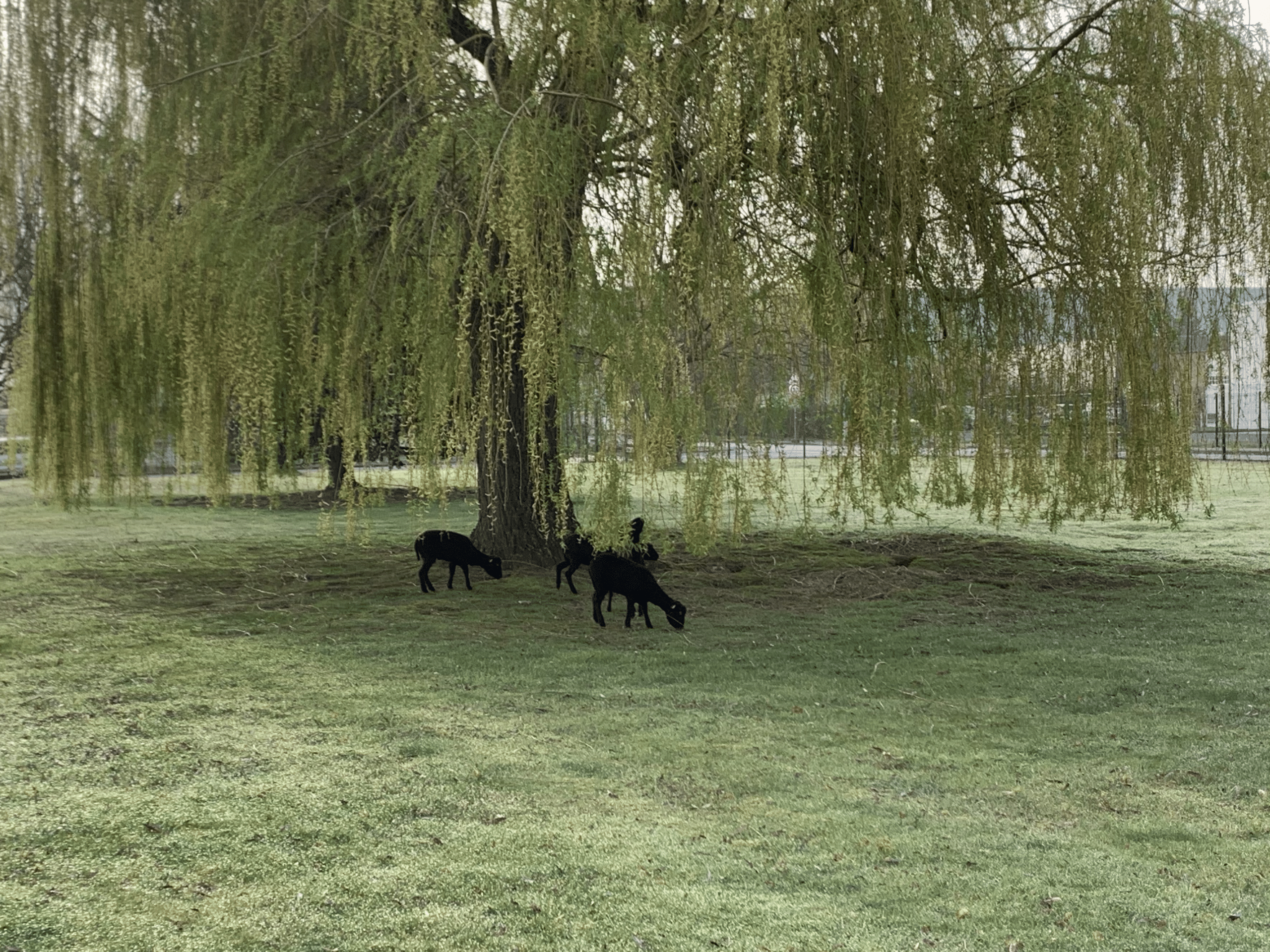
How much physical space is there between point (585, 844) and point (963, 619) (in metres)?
3.87

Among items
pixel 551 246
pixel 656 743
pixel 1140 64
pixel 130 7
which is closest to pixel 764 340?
pixel 551 246

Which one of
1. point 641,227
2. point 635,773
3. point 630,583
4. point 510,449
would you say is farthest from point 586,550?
point 635,773

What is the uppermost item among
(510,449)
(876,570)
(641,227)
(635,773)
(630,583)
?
(641,227)

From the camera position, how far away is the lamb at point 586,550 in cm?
638

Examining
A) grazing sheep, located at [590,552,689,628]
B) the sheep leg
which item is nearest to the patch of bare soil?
grazing sheep, located at [590,552,689,628]

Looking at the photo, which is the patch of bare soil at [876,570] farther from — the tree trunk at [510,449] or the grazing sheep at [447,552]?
the grazing sheep at [447,552]

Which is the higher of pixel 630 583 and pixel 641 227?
pixel 641 227

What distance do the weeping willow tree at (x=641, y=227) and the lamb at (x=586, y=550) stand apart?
438 millimetres

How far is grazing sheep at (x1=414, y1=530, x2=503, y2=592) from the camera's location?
22.1 ft

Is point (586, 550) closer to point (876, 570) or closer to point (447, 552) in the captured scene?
point (447, 552)

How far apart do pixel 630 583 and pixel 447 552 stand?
5.21ft

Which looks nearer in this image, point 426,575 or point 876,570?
point 426,575

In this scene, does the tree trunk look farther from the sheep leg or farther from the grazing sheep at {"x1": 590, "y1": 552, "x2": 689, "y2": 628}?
the sheep leg

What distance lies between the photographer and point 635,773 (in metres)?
3.40
